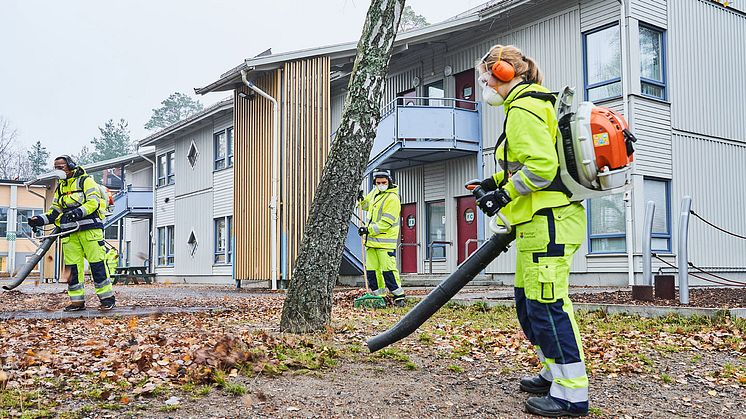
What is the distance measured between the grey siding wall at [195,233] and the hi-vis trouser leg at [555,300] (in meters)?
26.5

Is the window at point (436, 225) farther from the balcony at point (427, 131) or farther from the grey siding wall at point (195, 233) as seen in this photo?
the grey siding wall at point (195, 233)

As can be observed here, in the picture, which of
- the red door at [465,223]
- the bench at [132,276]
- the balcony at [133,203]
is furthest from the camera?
the balcony at [133,203]

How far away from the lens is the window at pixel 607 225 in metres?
15.9

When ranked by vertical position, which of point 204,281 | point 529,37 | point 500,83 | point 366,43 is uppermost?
point 529,37

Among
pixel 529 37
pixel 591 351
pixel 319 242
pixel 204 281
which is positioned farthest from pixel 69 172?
pixel 204 281

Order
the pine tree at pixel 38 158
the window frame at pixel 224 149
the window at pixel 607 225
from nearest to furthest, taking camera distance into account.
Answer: the window at pixel 607 225 < the window frame at pixel 224 149 < the pine tree at pixel 38 158

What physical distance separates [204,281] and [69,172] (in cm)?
1982

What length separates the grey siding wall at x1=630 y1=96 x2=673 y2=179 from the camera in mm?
15930

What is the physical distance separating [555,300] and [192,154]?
96.1 ft

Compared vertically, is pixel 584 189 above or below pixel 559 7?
below

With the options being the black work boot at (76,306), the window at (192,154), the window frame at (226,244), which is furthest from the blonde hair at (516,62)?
the window at (192,154)

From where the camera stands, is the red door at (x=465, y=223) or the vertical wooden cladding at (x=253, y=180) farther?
the red door at (x=465, y=223)

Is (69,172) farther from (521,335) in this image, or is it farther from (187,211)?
(187,211)

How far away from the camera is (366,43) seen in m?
6.53
